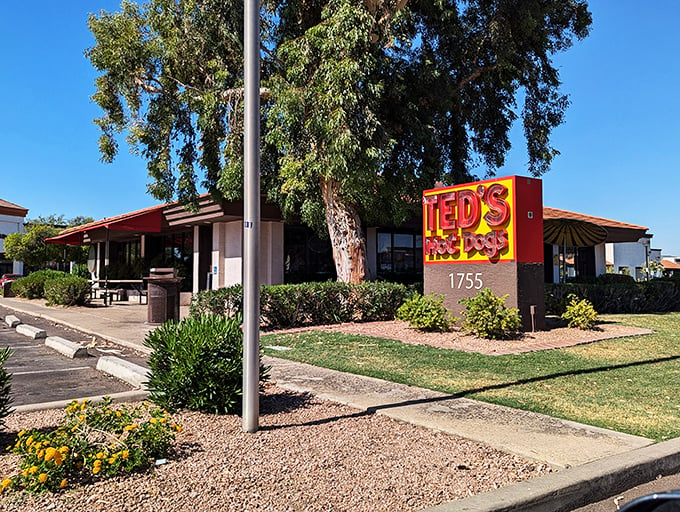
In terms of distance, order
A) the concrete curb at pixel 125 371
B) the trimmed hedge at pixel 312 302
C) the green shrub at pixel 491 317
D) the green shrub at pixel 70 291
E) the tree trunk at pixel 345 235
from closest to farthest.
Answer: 1. the concrete curb at pixel 125 371
2. the green shrub at pixel 491 317
3. the trimmed hedge at pixel 312 302
4. the tree trunk at pixel 345 235
5. the green shrub at pixel 70 291

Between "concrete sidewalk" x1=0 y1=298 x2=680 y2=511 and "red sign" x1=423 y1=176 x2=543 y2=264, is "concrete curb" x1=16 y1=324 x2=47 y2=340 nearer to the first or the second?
"concrete sidewalk" x1=0 y1=298 x2=680 y2=511

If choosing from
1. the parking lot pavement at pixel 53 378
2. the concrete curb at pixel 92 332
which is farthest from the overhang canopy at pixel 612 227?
the parking lot pavement at pixel 53 378

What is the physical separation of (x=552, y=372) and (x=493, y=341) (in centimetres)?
272

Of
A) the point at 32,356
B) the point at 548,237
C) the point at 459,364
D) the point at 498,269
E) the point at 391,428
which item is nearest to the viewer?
the point at 391,428

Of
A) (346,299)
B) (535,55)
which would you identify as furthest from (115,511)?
(535,55)

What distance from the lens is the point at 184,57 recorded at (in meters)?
16.6

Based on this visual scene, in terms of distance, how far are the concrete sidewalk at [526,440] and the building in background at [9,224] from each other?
62079 mm

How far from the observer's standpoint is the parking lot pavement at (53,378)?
22.3 feet

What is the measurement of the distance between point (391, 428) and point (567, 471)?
Answer: 5.29 feet

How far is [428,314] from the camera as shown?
12.2 meters

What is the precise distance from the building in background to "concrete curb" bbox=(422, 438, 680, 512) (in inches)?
2584

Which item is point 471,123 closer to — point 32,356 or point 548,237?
point 548,237

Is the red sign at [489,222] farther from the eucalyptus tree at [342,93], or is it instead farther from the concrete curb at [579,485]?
the concrete curb at [579,485]

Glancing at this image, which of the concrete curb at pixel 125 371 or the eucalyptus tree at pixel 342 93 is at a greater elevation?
the eucalyptus tree at pixel 342 93
